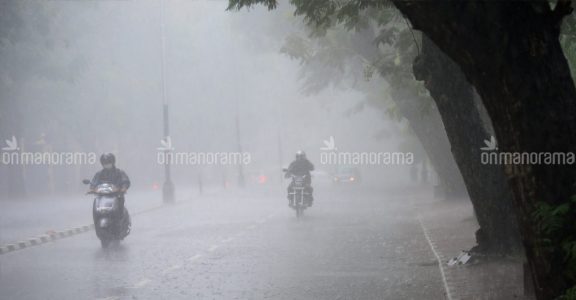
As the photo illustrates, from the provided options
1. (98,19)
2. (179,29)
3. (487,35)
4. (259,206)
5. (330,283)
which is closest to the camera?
(487,35)

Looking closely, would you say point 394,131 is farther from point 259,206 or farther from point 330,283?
point 330,283

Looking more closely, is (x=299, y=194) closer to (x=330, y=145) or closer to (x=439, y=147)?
(x=439, y=147)

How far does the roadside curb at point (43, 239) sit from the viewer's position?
1812 cm

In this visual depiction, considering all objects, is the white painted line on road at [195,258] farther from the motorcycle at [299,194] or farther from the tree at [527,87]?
the motorcycle at [299,194]

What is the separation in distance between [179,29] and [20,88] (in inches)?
1052

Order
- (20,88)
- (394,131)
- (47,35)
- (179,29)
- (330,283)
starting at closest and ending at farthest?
(330,283) < (47,35) < (20,88) < (394,131) < (179,29)

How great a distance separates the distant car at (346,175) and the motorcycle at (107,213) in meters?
40.3

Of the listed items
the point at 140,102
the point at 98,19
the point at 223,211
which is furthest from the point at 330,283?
the point at 140,102

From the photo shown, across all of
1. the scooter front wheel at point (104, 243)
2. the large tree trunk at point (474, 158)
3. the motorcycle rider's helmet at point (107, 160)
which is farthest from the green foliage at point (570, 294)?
the motorcycle rider's helmet at point (107, 160)

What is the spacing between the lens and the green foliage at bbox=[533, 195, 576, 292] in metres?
6.83

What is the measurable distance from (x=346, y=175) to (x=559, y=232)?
51.1m

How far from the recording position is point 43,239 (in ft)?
65.6

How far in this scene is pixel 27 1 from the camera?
34625mm
